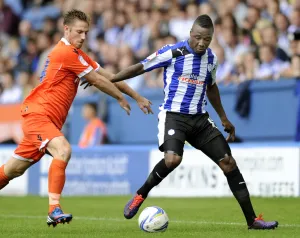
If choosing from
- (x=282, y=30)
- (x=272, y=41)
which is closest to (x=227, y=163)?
(x=272, y=41)

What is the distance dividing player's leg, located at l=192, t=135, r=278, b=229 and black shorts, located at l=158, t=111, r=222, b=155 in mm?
96

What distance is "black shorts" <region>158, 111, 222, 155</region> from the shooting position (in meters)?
8.73

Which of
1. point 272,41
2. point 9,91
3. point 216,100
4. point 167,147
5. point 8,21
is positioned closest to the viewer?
point 167,147

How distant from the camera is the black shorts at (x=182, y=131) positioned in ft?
28.7

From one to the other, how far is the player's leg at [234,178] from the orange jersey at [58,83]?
1.55 metres

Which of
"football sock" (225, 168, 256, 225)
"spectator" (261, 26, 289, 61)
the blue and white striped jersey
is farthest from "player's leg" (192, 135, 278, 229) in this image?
"spectator" (261, 26, 289, 61)

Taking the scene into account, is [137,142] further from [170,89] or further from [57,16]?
[170,89]

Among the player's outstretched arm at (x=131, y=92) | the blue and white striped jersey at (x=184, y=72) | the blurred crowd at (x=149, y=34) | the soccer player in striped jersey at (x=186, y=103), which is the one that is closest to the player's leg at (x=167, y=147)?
the soccer player in striped jersey at (x=186, y=103)

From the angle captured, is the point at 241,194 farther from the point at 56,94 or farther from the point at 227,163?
the point at 56,94

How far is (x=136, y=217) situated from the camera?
10742 millimetres

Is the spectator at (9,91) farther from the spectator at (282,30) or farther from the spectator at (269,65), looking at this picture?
the spectator at (282,30)

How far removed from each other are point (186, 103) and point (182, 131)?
32 cm

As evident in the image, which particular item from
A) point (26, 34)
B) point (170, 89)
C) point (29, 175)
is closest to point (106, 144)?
point (29, 175)

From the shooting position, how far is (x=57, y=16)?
76.7 ft
